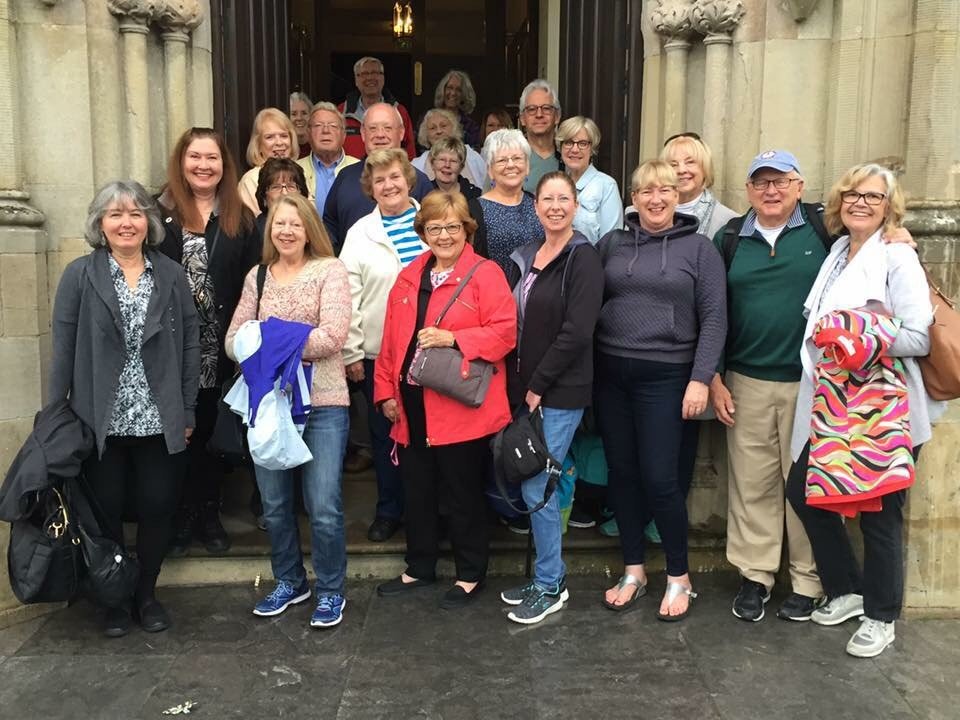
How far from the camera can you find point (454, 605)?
152 inches

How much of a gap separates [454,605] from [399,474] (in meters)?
0.68

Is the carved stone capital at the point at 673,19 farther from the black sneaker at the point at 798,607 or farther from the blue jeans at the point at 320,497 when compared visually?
the black sneaker at the point at 798,607

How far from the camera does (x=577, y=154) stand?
14.2 ft

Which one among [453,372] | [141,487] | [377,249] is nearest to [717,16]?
[377,249]

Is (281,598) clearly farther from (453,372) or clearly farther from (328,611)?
(453,372)

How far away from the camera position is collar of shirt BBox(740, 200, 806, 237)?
3.69 metres

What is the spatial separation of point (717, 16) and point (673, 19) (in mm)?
223

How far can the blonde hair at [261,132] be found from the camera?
4.48 metres

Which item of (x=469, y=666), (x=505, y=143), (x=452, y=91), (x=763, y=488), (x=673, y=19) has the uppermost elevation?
(x=673, y=19)

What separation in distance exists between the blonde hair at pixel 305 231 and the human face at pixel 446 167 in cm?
90

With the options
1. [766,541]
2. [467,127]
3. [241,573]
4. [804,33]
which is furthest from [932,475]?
[467,127]

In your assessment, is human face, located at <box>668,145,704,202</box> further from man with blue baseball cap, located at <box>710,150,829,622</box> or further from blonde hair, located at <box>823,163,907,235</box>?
blonde hair, located at <box>823,163,907,235</box>

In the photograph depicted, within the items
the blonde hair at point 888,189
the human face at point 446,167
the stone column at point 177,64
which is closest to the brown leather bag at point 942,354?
the blonde hair at point 888,189

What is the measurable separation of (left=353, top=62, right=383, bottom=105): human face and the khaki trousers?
3.00m
